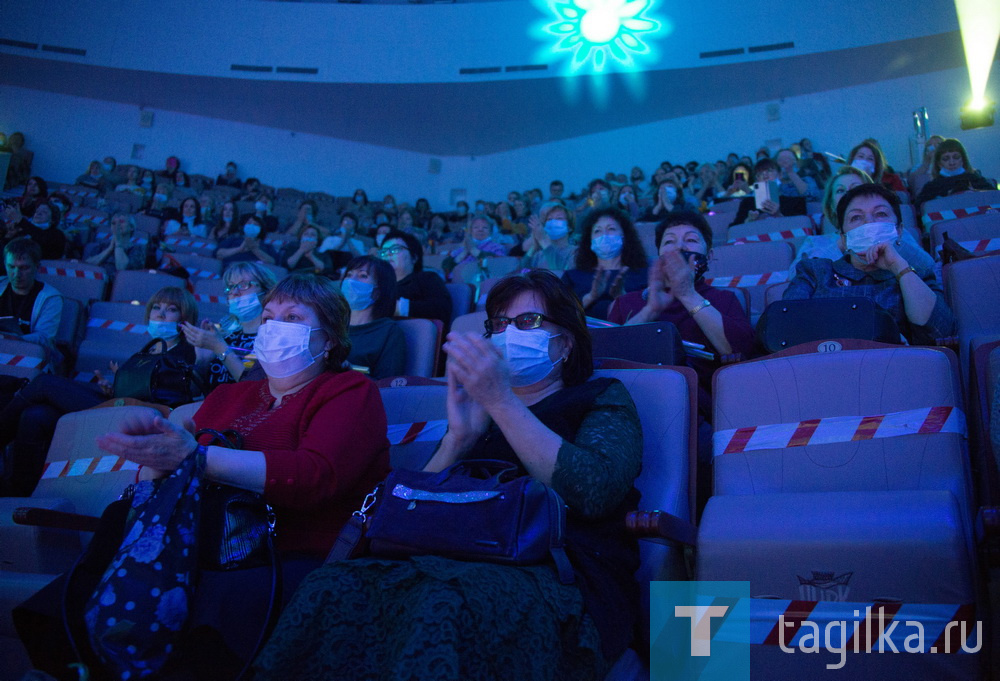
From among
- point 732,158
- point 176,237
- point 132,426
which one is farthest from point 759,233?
point 176,237

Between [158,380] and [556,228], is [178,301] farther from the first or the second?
[556,228]

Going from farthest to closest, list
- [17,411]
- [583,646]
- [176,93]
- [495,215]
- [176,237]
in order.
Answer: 1. [176,93]
2. [495,215]
3. [176,237]
4. [17,411]
5. [583,646]

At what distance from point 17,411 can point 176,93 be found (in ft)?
34.8

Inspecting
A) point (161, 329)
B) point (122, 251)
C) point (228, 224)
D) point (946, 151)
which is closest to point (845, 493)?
point (161, 329)

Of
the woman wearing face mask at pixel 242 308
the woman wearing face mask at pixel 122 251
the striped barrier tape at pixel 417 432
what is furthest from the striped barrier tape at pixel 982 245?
the woman wearing face mask at pixel 122 251

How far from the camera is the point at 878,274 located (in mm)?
2639

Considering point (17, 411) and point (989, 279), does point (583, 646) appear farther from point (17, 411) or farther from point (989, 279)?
point (17, 411)

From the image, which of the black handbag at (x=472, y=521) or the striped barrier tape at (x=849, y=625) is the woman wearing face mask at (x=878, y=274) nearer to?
the striped barrier tape at (x=849, y=625)

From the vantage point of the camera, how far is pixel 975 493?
177 cm

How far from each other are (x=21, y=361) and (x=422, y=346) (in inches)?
93.9

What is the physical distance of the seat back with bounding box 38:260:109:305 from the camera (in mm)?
5504

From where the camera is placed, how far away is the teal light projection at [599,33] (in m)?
11.1

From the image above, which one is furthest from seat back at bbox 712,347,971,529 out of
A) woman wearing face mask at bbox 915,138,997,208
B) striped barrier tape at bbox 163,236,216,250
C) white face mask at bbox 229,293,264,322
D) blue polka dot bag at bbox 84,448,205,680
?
striped barrier tape at bbox 163,236,216,250

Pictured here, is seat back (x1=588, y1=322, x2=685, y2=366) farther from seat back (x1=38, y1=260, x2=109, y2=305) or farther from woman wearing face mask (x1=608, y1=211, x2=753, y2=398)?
seat back (x1=38, y1=260, x2=109, y2=305)
